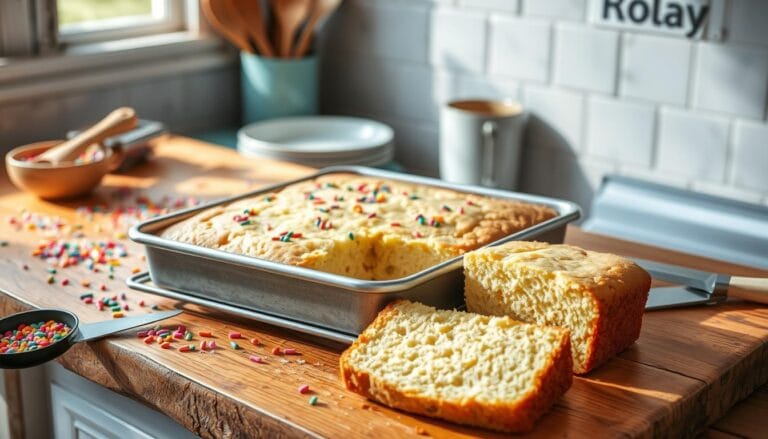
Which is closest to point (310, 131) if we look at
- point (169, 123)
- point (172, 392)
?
point (169, 123)

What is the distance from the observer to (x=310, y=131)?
239 centimetres

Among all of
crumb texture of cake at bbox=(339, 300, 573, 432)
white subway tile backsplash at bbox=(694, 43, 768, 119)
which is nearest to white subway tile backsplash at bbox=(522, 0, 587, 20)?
white subway tile backsplash at bbox=(694, 43, 768, 119)

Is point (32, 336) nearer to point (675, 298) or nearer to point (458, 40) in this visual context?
point (675, 298)

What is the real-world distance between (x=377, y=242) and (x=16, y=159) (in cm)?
92

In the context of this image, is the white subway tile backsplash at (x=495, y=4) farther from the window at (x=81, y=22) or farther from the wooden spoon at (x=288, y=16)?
the window at (x=81, y=22)

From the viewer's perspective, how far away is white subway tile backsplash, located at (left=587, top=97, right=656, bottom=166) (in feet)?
7.20

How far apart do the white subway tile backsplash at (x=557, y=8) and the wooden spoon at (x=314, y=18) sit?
1.67ft

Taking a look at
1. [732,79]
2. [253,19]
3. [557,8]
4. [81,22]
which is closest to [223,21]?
[253,19]

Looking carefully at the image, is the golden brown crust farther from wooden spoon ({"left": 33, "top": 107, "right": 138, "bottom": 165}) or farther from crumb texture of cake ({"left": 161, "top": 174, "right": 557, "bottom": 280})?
wooden spoon ({"left": 33, "top": 107, "right": 138, "bottom": 165})

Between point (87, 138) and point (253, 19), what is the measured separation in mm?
737

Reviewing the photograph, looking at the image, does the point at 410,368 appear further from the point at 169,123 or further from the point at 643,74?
the point at 169,123

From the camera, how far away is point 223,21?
95.7 inches

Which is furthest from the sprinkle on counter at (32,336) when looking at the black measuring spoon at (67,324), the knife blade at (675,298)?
the knife blade at (675,298)

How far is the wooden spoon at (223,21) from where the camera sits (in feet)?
7.83
